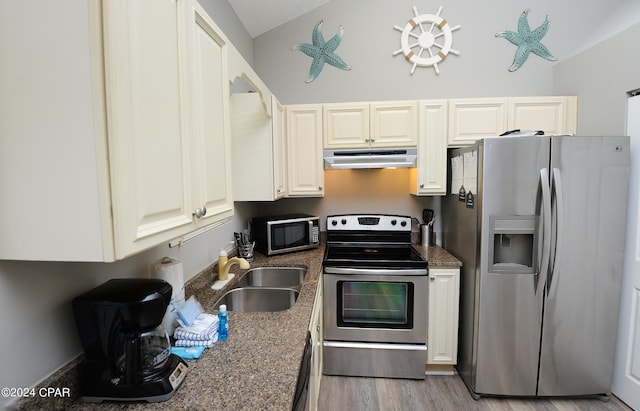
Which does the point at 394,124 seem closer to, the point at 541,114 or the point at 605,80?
the point at 541,114

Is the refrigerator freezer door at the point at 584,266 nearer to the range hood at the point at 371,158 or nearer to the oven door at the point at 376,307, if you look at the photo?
the oven door at the point at 376,307

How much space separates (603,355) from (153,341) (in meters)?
2.72

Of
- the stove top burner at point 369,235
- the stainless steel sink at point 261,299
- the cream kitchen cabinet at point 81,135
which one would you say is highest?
the cream kitchen cabinet at point 81,135

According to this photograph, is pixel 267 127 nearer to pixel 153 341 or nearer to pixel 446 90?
pixel 153 341

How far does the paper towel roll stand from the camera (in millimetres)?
1135

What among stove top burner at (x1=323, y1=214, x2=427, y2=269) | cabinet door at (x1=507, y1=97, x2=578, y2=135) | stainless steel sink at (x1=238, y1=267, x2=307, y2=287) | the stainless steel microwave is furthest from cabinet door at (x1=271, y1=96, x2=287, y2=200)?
cabinet door at (x1=507, y1=97, x2=578, y2=135)

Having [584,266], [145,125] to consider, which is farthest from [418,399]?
[145,125]

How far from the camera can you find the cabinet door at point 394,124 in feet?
8.12

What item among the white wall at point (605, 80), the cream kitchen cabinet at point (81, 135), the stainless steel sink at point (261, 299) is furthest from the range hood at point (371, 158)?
the cream kitchen cabinet at point (81, 135)

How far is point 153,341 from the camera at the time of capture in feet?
2.88

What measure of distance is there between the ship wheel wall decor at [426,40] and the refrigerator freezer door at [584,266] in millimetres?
1370

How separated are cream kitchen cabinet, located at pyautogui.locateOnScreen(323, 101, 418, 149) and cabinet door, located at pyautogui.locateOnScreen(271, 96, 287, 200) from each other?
14.6 inches

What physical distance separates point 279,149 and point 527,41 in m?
2.51

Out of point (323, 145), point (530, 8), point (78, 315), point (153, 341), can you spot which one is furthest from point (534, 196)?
point (78, 315)
